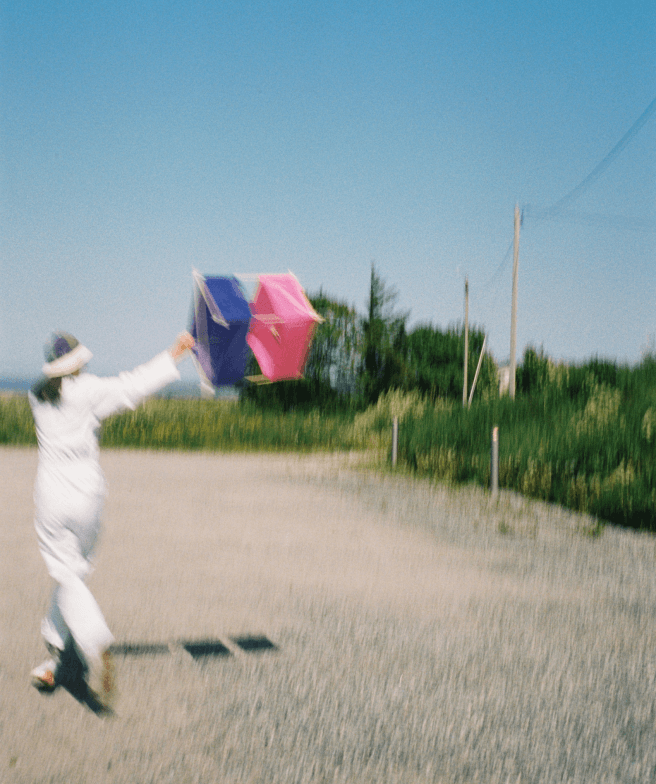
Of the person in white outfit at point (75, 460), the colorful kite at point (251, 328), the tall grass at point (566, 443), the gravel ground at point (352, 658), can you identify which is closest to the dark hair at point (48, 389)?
the person in white outfit at point (75, 460)

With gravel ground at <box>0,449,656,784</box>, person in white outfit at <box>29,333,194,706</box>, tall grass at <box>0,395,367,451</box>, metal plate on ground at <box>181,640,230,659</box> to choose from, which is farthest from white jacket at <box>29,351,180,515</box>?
tall grass at <box>0,395,367,451</box>

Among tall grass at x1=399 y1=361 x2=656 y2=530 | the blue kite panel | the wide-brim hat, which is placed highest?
the blue kite panel

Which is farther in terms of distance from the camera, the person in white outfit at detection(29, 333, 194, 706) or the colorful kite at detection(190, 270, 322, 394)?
the person in white outfit at detection(29, 333, 194, 706)

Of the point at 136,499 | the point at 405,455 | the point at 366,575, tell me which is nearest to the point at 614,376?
the point at 405,455

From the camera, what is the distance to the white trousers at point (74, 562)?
430 centimetres

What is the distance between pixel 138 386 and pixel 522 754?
267 cm

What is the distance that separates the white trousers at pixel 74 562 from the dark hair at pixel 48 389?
1.78ft

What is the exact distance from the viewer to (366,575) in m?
7.92

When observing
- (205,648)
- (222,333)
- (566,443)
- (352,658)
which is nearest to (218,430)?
(566,443)

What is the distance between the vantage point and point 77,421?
172 inches

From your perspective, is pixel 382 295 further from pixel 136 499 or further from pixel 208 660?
pixel 208 660

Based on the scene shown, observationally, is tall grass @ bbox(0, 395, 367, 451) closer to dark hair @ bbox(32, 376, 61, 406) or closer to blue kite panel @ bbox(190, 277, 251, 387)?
dark hair @ bbox(32, 376, 61, 406)

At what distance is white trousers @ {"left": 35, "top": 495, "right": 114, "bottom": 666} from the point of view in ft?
14.1

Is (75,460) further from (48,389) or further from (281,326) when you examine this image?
(281,326)
